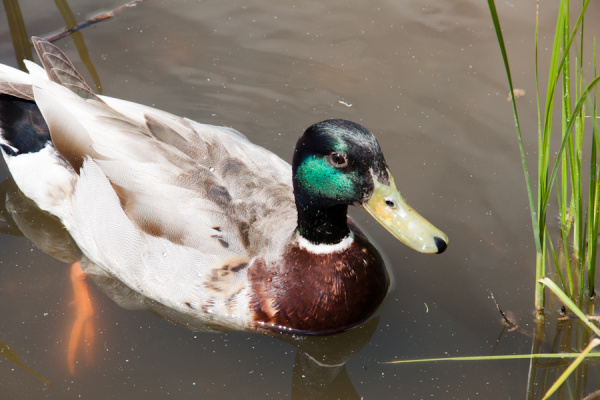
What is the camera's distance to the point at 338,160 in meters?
3.14

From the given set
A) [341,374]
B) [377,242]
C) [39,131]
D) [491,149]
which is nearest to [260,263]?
[341,374]

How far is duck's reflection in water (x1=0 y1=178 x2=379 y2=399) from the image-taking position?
3.64 metres

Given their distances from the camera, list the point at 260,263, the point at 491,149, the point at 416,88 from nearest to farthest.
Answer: the point at 260,263 < the point at 491,149 < the point at 416,88

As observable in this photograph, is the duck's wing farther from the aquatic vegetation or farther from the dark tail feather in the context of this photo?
the aquatic vegetation

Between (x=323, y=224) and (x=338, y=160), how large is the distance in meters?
0.52

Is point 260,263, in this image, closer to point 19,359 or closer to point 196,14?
point 19,359

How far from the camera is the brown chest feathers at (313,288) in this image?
3.62 metres

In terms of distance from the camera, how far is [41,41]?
13.4ft

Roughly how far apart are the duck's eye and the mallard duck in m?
0.17

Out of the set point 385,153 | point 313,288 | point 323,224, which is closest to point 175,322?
point 313,288

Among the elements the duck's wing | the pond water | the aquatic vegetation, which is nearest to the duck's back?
the duck's wing

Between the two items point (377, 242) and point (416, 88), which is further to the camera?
point (416, 88)

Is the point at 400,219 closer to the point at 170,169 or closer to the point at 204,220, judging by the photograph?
the point at 204,220

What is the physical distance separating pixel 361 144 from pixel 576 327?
5.66 ft
